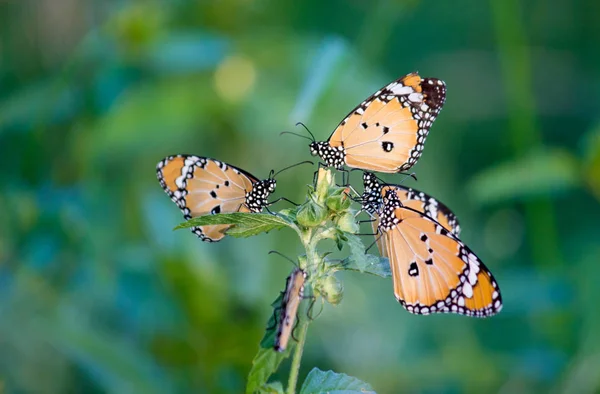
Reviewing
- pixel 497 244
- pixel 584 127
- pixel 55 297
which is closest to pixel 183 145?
pixel 55 297

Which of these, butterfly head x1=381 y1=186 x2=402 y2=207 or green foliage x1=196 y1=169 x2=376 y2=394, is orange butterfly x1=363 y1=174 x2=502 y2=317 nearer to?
butterfly head x1=381 y1=186 x2=402 y2=207

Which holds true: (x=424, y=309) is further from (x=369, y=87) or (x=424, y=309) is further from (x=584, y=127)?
(x=584, y=127)

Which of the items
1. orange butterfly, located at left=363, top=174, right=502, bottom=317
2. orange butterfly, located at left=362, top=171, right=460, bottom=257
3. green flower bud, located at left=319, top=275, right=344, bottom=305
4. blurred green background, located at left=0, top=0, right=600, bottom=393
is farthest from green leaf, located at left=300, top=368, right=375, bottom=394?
blurred green background, located at left=0, top=0, right=600, bottom=393

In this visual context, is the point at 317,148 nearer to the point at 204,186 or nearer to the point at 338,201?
the point at 204,186

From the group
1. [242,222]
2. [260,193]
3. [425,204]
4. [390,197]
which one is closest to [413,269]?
[390,197]

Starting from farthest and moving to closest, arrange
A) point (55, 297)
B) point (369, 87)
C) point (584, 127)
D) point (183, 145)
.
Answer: point (584, 127)
point (183, 145)
point (369, 87)
point (55, 297)

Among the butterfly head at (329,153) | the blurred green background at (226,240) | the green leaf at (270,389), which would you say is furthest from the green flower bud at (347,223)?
the blurred green background at (226,240)

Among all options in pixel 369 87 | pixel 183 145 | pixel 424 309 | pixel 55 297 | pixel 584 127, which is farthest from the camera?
pixel 584 127

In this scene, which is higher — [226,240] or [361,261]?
[226,240]
